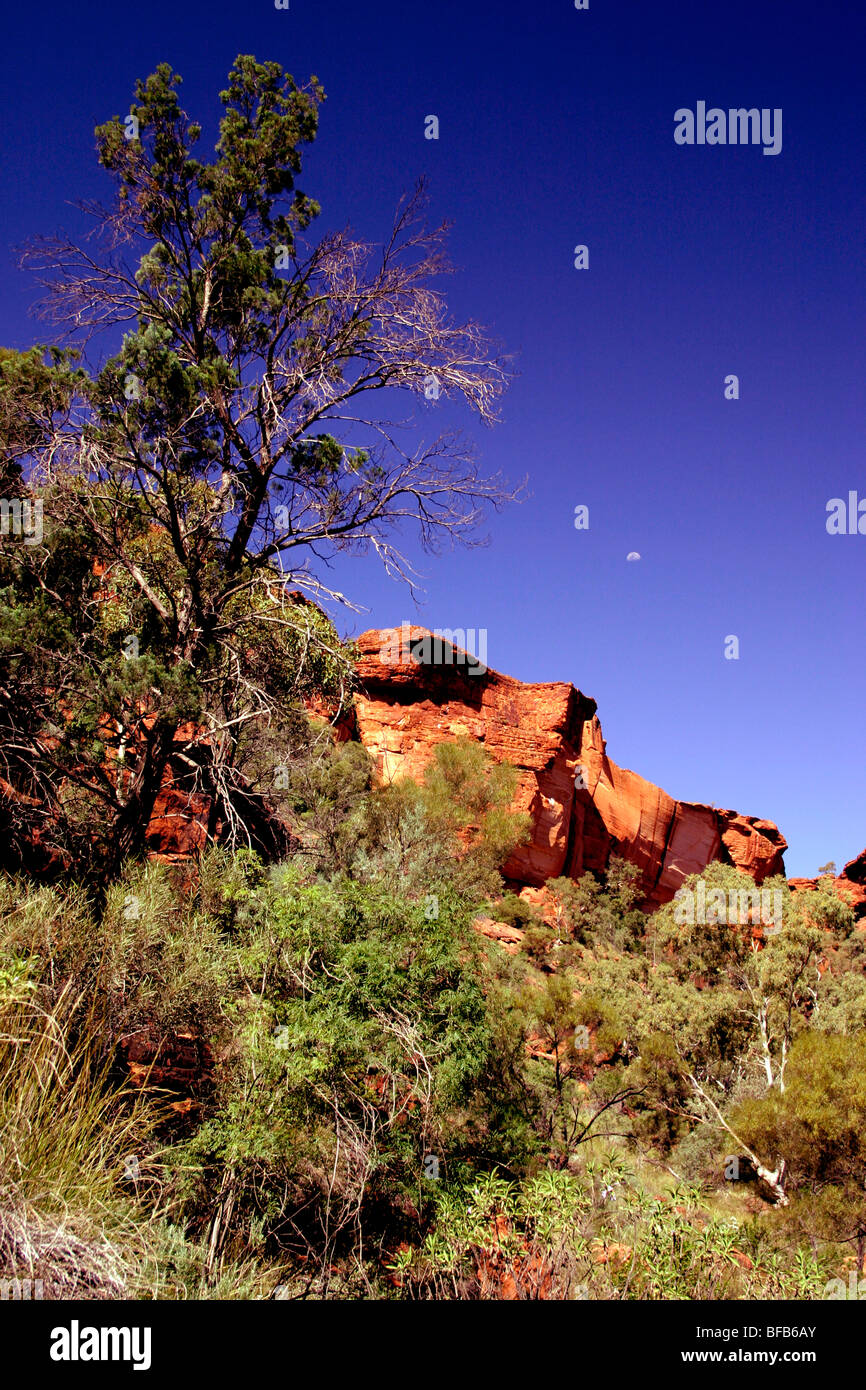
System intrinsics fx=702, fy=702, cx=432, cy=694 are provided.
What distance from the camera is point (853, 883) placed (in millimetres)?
39844

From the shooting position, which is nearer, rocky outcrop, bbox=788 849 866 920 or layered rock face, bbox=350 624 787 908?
layered rock face, bbox=350 624 787 908

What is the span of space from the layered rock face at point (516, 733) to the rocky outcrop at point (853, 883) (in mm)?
14767

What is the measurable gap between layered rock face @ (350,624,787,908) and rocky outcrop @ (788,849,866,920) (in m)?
14.8

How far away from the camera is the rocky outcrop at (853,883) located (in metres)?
37.4

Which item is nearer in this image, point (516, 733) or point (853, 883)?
point (516, 733)

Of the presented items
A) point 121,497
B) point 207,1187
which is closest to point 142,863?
point 207,1187

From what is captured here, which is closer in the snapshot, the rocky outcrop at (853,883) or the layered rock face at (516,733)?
the layered rock face at (516,733)

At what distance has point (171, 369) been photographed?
689cm

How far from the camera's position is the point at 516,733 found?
83.1 feet

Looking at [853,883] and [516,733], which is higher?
[516,733]

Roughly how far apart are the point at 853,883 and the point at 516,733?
2705cm

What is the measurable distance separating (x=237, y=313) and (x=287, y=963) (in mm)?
7201

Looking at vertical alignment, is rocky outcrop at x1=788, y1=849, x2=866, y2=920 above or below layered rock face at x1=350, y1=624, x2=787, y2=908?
below

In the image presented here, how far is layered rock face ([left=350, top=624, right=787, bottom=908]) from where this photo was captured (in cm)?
2427
